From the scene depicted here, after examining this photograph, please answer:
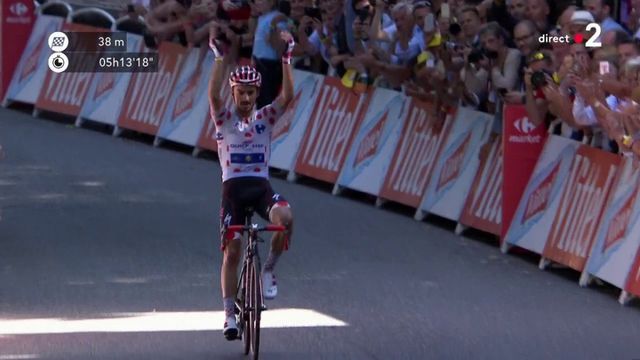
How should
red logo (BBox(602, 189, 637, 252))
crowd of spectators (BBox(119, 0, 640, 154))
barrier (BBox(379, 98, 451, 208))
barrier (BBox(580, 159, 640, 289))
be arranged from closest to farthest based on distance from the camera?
barrier (BBox(580, 159, 640, 289)) → red logo (BBox(602, 189, 637, 252)) → crowd of spectators (BBox(119, 0, 640, 154)) → barrier (BBox(379, 98, 451, 208))

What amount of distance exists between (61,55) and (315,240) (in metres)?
8.90

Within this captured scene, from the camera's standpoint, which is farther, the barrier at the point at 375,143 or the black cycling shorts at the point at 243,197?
the barrier at the point at 375,143

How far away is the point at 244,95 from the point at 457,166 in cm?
570

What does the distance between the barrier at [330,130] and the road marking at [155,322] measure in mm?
6091

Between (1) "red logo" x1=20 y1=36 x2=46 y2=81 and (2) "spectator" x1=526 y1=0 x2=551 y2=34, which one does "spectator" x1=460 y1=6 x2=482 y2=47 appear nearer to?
(2) "spectator" x1=526 y1=0 x2=551 y2=34

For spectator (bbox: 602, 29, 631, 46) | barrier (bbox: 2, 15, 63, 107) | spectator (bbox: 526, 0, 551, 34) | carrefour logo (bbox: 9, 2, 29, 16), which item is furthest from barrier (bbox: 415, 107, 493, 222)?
carrefour logo (bbox: 9, 2, 29, 16)

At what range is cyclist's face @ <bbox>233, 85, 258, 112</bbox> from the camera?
10773mm

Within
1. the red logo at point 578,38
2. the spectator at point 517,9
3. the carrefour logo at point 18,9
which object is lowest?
the carrefour logo at point 18,9

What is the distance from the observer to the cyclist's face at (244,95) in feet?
35.3

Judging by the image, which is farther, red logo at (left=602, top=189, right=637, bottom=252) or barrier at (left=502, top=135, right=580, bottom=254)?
barrier at (left=502, top=135, right=580, bottom=254)

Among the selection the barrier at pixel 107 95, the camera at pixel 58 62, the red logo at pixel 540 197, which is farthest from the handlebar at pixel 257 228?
the camera at pixel 58 62

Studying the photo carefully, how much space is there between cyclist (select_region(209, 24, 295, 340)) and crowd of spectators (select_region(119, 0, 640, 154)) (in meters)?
3.32

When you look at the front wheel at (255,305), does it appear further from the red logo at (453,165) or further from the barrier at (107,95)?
the barrier at (107,95)

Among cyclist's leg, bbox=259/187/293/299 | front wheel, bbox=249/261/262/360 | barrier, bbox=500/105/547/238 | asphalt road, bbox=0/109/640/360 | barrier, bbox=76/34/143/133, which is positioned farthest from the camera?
barrier, bbox=76/34/143/133
